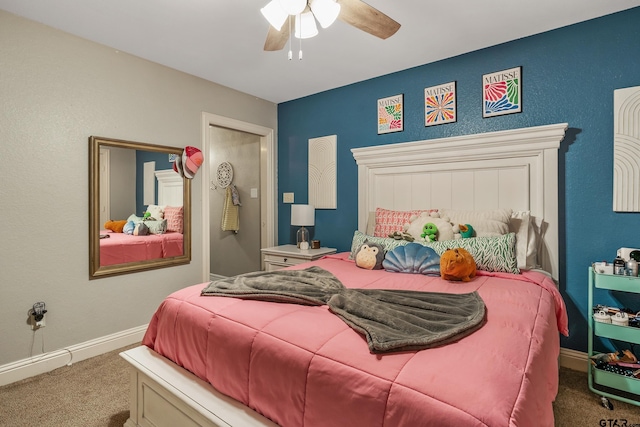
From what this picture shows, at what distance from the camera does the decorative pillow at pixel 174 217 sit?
10.2 ft

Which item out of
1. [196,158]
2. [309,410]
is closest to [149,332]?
[309,410]

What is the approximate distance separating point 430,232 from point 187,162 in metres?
2.28

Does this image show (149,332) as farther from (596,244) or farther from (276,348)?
(596,244)

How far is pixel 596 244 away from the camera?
2.28 m

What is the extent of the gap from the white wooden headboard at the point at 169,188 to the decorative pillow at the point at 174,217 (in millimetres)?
47

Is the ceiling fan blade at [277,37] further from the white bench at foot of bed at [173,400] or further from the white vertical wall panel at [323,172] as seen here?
the white bench at foot of bed at [173,400]

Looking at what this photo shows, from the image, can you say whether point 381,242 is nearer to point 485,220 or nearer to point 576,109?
point 485,220

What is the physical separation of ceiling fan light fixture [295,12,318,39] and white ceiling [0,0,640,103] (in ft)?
1.59

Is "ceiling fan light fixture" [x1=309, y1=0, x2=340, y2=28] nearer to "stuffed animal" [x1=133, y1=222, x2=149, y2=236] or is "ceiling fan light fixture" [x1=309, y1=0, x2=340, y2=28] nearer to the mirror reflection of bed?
the mirror reflection of bed

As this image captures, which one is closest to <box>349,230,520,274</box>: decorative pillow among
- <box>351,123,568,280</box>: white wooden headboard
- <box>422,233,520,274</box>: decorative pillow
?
<box>422,233,520,274</box>: decorative pillow

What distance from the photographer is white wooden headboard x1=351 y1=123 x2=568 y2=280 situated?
2.42 m

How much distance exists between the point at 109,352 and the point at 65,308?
0.50m

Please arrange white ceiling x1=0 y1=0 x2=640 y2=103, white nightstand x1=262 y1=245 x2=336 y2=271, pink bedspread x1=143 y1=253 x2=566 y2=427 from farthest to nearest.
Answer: white nightstand x1=262 y1=245 x2=336 y2=271, white ceiling x1=0 y1=0 x2=640 y2=103, pink bedspread x1=143 y1=253 x2=566 y2=427

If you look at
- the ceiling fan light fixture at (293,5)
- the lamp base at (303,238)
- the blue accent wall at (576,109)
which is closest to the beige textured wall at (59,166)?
the lamp base at (303,238)
